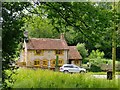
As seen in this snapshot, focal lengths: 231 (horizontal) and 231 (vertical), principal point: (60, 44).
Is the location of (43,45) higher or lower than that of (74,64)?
higher

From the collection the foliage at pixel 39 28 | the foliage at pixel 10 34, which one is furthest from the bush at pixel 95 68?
the foliage at pixel 10 34

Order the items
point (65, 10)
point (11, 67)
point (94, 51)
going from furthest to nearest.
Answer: point (94, 51)
point (65, 10)
point (11, 67)

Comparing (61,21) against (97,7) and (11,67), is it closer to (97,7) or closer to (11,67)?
(97,7)

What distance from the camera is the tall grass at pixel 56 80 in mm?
1510

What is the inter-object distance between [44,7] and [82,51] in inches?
17.0

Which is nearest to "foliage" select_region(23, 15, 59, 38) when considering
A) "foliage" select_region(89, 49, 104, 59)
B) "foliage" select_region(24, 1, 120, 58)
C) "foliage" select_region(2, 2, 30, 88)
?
"foliage" select_region(24, 1, 120, 58)

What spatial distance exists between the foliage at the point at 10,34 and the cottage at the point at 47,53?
193mm

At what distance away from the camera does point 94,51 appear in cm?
149

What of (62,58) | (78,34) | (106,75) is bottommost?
(106,75)

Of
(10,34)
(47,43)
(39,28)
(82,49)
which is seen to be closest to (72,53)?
(82,49)

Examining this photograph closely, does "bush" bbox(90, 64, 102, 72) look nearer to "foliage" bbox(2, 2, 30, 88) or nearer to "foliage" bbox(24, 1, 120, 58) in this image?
"foliage" bbox(24, 1, 120, 58)

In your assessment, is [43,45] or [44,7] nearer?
[44,7]

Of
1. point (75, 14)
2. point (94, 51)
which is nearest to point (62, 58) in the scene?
point (94, 51)

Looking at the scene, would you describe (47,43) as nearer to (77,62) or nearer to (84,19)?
(77,62)
